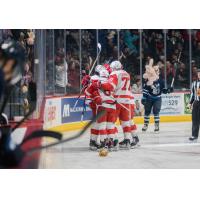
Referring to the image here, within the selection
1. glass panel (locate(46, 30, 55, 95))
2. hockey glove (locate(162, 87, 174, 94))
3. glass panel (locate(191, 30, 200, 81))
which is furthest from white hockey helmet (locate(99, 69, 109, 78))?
hockey glove (locate(162, 87, 174, 94))

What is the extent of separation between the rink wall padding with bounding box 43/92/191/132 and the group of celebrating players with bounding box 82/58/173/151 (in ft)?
0.21

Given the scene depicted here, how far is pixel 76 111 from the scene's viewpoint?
3146mm

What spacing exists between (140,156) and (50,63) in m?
0.82

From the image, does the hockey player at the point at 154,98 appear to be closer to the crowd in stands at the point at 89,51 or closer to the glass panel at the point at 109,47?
the crowd in stands at the point at 89,51

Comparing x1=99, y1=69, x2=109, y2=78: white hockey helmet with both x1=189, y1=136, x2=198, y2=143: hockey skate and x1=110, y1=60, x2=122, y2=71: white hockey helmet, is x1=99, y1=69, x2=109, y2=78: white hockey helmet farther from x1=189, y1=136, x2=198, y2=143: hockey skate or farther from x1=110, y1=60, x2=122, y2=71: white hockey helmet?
x1=189, y1=136, x2=198, y2=143: hockey skate

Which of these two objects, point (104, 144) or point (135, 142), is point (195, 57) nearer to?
point (135, 142)

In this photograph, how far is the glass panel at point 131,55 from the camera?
3.24m

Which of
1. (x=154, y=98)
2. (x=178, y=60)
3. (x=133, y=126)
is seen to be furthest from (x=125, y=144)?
(x=178, y=60)

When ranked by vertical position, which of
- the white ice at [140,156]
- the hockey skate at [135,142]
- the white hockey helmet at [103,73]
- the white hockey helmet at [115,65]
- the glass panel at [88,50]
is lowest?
the white ice at [140,156]

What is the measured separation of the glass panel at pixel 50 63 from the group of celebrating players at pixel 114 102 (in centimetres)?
21

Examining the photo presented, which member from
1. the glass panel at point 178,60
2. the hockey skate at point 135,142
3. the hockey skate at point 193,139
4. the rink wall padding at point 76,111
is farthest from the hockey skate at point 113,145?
the glass panel at point 178,60

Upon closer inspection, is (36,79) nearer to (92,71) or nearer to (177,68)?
(92,71)

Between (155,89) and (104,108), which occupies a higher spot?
(155,89)
